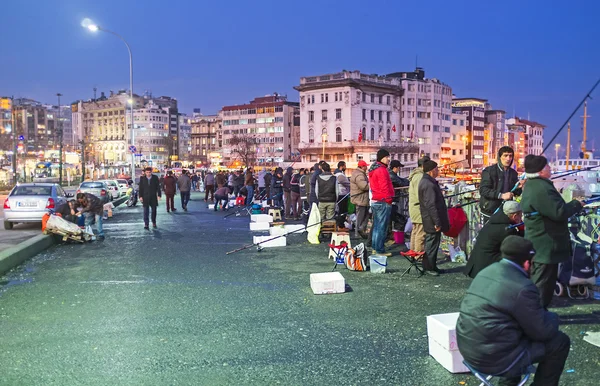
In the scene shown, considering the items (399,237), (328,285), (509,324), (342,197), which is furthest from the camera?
(342,197)

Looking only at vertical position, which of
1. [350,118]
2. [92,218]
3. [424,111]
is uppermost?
[424,111]

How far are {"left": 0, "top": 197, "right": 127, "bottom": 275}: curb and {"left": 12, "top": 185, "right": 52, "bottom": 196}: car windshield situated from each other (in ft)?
14.2

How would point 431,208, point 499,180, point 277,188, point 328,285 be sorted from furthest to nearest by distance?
point 277,188 < point 431,208 < point 499,180 < point 328,285

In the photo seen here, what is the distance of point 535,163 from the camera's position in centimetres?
594

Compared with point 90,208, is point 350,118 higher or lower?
higher

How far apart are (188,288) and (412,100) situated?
11086 cm

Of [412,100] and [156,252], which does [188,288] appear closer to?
[156,252]

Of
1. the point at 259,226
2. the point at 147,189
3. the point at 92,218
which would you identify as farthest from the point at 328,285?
the point at 147,189

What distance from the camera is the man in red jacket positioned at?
36.0 ft

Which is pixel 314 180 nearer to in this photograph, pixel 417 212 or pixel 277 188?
pixel 417 212

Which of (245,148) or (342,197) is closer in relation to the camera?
(342,197)

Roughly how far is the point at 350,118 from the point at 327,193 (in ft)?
302

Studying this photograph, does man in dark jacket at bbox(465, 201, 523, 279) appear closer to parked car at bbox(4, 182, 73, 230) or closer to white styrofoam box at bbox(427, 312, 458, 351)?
white styrofoam box at bbox(427, 312, 458, 351)

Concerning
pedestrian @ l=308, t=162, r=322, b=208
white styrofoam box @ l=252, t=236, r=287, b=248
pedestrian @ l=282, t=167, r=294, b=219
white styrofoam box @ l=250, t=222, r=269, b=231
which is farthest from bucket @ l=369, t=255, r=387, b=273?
pedestrian @ l=282, t=167, r=294, b=219
